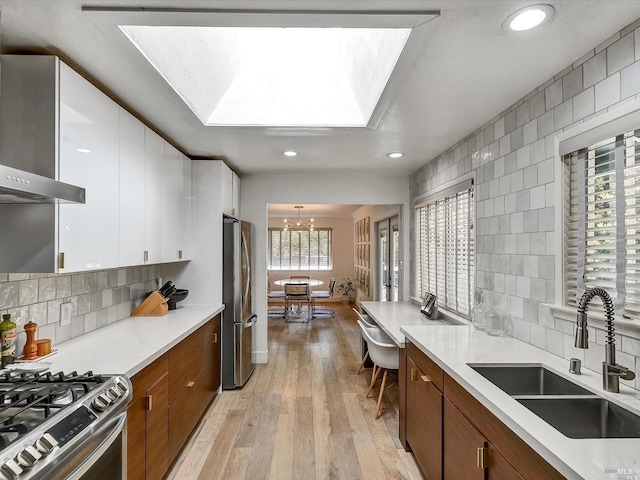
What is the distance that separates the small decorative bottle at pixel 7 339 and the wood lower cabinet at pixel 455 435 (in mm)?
2106

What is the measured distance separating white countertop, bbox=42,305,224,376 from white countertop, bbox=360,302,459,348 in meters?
1.51

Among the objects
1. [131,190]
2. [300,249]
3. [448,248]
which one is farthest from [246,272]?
[300,249]

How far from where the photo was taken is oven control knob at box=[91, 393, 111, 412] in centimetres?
138

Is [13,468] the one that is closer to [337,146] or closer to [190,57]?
→ [190,57]

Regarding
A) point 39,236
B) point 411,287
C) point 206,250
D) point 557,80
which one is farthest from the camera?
point 411,287

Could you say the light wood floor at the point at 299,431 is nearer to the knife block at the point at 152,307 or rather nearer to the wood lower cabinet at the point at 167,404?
the wood lower cabinet at the point at 167,404

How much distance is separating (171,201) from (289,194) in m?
1.75

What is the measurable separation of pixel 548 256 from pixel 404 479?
5.23ft

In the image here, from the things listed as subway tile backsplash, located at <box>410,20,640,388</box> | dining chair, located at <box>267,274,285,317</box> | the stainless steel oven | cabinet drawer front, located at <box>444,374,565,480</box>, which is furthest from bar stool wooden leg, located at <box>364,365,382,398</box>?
dining chair, located at <box>267,274,285,317</box>

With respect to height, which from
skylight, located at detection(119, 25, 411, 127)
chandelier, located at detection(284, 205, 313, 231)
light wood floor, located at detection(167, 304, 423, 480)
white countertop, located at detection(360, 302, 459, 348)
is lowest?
light wood floor, located at detection(167, 304, 423, 480)

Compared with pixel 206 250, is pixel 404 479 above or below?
below

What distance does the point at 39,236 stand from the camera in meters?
1.68

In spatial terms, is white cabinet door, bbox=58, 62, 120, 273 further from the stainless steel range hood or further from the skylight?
the skylight

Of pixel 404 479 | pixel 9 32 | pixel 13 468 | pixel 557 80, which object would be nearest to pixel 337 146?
pixel 557 80
